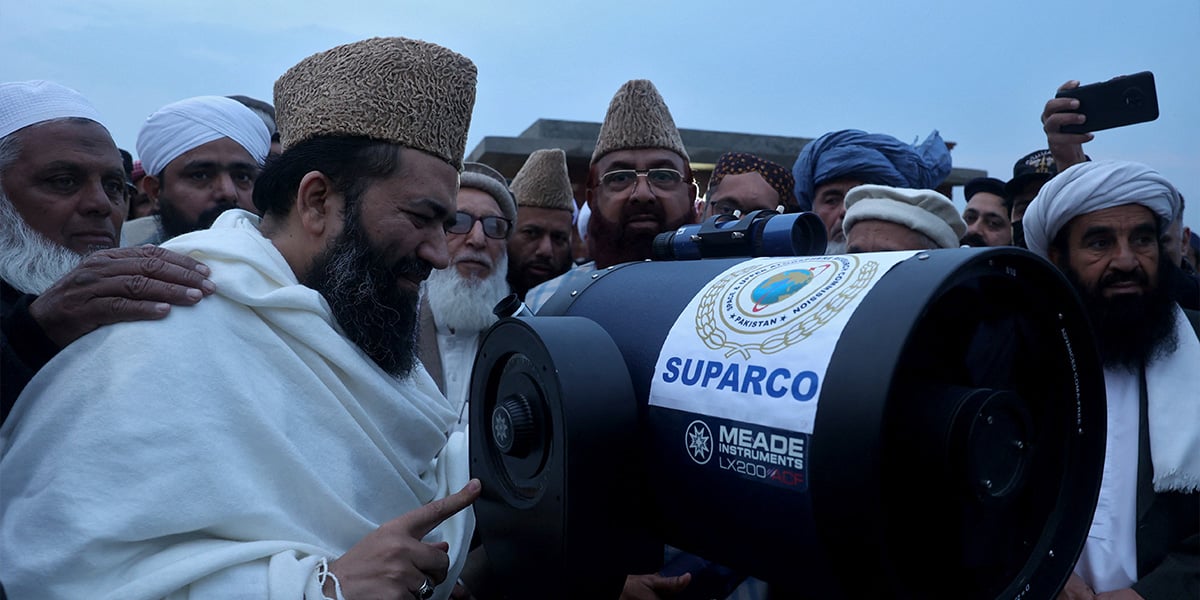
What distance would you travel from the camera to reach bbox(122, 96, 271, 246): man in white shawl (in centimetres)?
341

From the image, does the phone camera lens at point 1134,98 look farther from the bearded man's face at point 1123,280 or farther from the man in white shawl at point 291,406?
the man in white shawl at point 291,406

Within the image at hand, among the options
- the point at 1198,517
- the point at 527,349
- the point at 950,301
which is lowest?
the point at 1198,517

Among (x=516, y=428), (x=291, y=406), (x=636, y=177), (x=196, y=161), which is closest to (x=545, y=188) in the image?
(x=636, y=177)

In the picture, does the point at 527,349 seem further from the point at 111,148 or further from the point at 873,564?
the point at 111,148

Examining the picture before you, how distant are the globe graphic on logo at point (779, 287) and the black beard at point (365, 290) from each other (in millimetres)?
974

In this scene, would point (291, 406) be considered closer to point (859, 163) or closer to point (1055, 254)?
point (859, 163)

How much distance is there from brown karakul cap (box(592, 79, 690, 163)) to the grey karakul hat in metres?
0.54

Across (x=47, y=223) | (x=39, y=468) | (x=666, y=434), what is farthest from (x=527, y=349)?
(x=47, y=223)

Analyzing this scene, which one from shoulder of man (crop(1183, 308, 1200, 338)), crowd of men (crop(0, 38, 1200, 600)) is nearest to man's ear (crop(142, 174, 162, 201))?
crowd of men (crop(0, 38, 1200, 600))

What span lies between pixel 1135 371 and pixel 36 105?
3603mm

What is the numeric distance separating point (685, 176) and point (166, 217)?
223 cm

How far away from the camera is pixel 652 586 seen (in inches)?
69.0

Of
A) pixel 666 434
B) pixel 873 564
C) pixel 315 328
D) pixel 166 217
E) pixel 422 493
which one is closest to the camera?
pixel 873 564

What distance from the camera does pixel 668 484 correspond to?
126 centimetres
